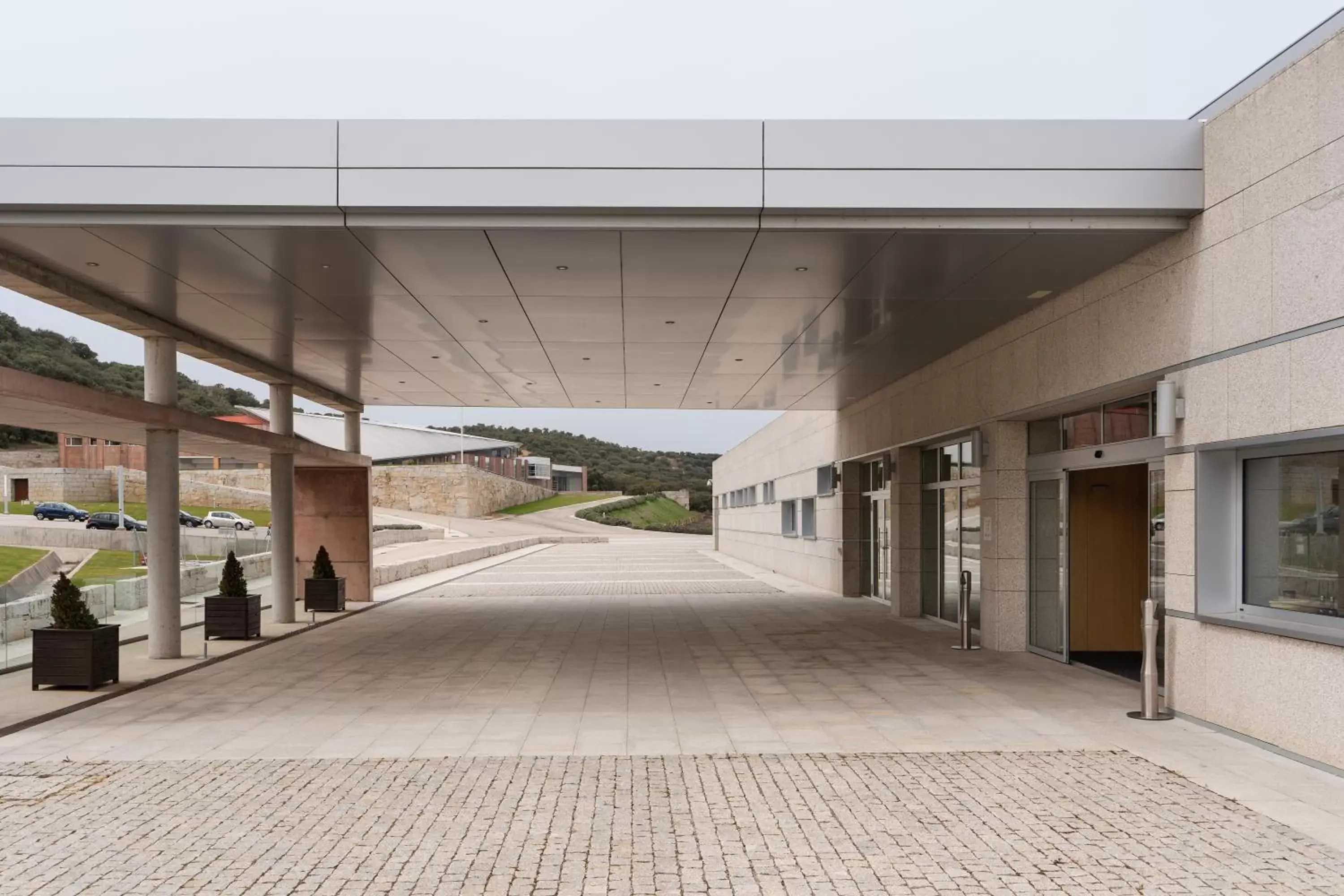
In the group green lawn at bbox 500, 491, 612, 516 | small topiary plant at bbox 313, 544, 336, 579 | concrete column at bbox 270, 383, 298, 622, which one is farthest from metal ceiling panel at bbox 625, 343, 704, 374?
green lawn at bbox 500, 491, 612, 516

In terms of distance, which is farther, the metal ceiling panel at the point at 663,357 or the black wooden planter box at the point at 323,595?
the black wooden planter box at the point at 323,595

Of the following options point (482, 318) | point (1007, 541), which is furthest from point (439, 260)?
point (1007, 541)

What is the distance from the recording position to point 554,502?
83.0 m

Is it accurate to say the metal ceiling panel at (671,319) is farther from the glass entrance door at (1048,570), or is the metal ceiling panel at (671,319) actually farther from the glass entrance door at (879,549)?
the glass entrance door at (879,549)

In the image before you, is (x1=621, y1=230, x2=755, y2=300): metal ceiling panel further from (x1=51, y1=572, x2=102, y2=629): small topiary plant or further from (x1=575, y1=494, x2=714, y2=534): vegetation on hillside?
(x1=575, y1=494, x2=714, y2=534): vegetation on hillside

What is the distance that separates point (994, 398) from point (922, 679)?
3.55 metres

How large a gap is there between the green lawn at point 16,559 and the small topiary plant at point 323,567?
13.1 ft

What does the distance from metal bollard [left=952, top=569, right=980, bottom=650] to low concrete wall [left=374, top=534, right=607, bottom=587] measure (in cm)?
1375

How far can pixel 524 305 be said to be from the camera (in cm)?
1027

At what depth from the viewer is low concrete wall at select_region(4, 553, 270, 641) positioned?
400 inches

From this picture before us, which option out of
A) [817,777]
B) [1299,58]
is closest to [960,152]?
[1299,58]

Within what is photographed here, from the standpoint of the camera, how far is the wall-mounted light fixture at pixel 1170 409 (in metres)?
7.65

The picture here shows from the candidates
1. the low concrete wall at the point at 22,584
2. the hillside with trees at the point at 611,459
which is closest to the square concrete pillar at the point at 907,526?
the low concrete wall at the point at 22,584

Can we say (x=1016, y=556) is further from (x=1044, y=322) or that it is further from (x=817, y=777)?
(x=817, y=777)
